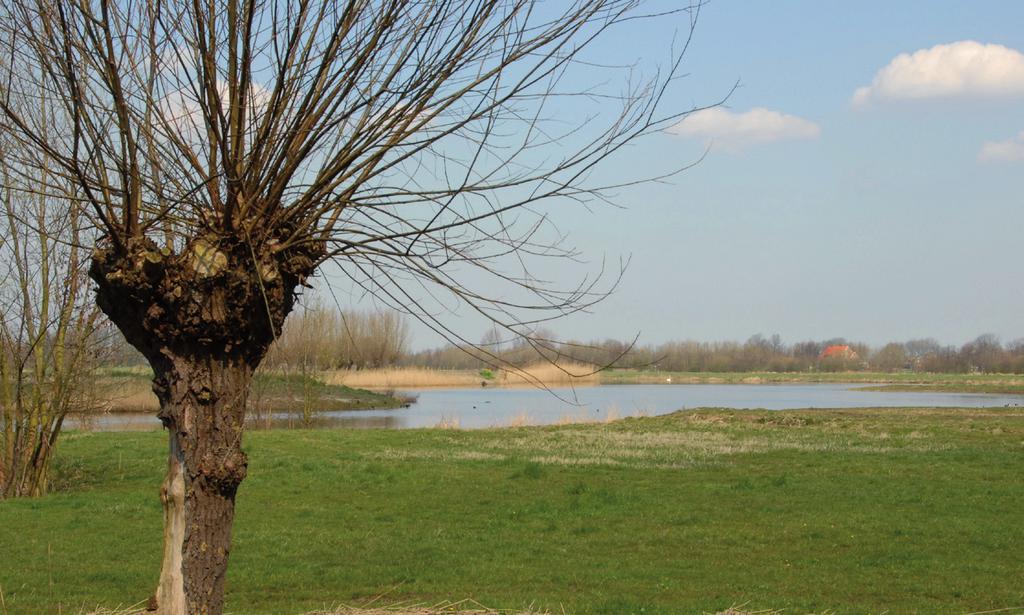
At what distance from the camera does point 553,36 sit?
409 cm

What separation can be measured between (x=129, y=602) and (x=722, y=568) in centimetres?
500

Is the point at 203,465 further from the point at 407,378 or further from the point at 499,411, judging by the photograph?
the point at 407,378

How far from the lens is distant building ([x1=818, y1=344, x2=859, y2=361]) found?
425ft

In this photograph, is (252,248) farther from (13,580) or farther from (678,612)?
(13,580)

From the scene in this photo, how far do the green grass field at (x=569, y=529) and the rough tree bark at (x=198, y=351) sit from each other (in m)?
3.07

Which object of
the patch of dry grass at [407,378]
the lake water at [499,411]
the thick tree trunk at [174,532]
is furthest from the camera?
the patch of dry grass at [407,378]

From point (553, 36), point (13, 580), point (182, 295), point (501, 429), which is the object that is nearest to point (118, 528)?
point (13, 580)

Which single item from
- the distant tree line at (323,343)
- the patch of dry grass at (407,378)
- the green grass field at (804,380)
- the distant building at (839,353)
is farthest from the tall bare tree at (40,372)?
the distant building at (839,353)

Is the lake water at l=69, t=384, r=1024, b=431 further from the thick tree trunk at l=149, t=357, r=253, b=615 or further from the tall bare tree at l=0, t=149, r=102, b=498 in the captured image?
the thick tree trunk at l=149, t=357, r=253, b=615

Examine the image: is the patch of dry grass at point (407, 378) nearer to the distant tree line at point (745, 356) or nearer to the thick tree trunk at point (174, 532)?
the distant tree line at point (745, 356)

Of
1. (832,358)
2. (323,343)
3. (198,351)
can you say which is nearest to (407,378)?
(323,343)

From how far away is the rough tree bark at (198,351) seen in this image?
13.0ft

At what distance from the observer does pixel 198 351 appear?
4.08 metres

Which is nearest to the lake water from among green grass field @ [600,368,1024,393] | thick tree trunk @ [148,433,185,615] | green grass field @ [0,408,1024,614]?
green grass field @ [0,408,1024,614]
